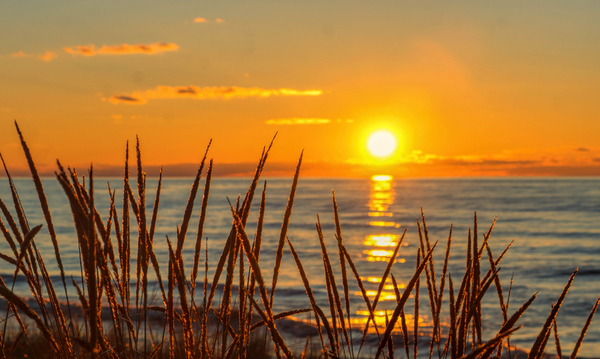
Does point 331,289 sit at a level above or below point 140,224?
below

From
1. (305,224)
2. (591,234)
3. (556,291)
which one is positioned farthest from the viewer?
(305,224)

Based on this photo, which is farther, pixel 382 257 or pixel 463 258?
pixel 382 257

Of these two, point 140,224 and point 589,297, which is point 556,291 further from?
point 140,224

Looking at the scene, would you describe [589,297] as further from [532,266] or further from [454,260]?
[454,260]

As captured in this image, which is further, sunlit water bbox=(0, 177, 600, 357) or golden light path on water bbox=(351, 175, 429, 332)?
sunlit water bbox=(0, 177, 600, 357)

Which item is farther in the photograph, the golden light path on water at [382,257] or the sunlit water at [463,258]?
the sunlit water at [463,258]

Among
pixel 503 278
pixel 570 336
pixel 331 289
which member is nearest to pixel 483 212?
pixel 503 278

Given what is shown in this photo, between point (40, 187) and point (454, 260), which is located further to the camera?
point (454, 260)

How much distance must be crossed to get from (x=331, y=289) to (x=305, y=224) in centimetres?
3901

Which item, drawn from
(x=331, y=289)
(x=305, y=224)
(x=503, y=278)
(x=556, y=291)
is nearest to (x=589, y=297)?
(x=556, y=291)

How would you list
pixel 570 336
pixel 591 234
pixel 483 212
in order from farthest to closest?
pixel 483 212, pixel 591 234, pixel 570 336

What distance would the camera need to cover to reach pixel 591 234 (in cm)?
2906

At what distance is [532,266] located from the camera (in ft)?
65.0

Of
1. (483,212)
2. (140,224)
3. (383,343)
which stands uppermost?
(140,224)
